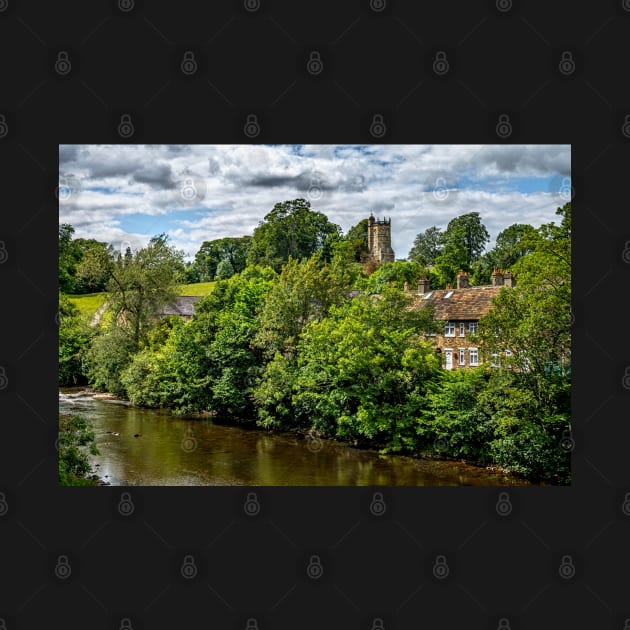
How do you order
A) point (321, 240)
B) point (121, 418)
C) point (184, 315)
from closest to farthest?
1. point (121, 418)
2. point (184, 315)
3. point (321, 240)

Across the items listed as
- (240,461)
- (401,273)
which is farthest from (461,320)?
(401,273)

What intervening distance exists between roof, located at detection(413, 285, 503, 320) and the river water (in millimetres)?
7323

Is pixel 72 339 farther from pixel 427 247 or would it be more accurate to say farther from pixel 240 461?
pixel 427 247

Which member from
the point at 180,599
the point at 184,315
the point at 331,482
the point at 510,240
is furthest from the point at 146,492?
the point at 510,240

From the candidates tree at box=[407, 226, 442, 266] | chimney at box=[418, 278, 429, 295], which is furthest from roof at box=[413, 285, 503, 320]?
tree at box=[407, 226, 442, 266]

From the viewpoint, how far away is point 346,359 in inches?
554

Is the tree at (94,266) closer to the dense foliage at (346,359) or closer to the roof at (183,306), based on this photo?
the dense foliage at (346,359)

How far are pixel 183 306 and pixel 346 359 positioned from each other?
401 inches

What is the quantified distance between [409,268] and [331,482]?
943 inches

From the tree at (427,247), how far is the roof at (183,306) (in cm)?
1962

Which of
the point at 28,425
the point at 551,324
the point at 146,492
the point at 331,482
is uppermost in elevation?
the point at 551,324

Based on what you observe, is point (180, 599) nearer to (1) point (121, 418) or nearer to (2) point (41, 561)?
(2) point (41, 561)

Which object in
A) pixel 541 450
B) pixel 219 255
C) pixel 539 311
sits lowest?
pixel 541 450

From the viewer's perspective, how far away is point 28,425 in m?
4.89
